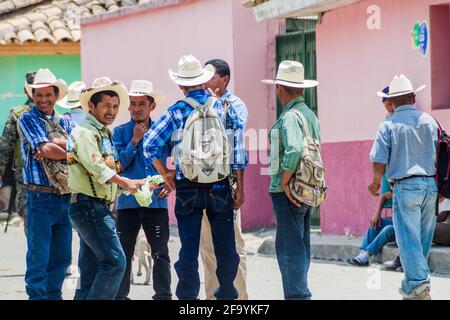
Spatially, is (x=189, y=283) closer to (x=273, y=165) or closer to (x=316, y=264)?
(x=273, y=165)

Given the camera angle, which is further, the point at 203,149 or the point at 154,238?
the point at 154,238

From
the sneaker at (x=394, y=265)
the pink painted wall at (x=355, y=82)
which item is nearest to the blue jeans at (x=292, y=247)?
the sneaker at (x=394, y=265)

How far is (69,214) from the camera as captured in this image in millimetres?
8656

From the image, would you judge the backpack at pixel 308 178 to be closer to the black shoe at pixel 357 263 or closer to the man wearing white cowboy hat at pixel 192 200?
the man wearing white cowboy hat at pixel 192 200

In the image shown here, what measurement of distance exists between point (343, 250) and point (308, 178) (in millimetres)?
4956

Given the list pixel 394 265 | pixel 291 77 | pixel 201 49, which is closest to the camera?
pixel 291 77

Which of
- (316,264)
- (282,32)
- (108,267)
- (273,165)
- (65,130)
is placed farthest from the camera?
(282,32)

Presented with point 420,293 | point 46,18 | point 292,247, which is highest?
point 46,18

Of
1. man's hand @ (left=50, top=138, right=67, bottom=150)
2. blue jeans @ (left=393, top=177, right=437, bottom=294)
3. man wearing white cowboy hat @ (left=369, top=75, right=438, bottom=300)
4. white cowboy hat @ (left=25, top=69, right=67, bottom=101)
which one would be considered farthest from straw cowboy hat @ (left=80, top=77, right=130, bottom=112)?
blue jeans @ (left=393, top=177, right=437, bottom=294)

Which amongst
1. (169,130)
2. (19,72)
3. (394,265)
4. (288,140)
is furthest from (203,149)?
(19,72)

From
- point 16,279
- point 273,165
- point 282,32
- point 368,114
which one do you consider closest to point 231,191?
point 273,165

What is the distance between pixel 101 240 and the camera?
8461mm

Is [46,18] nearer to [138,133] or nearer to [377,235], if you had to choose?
[377,235]
